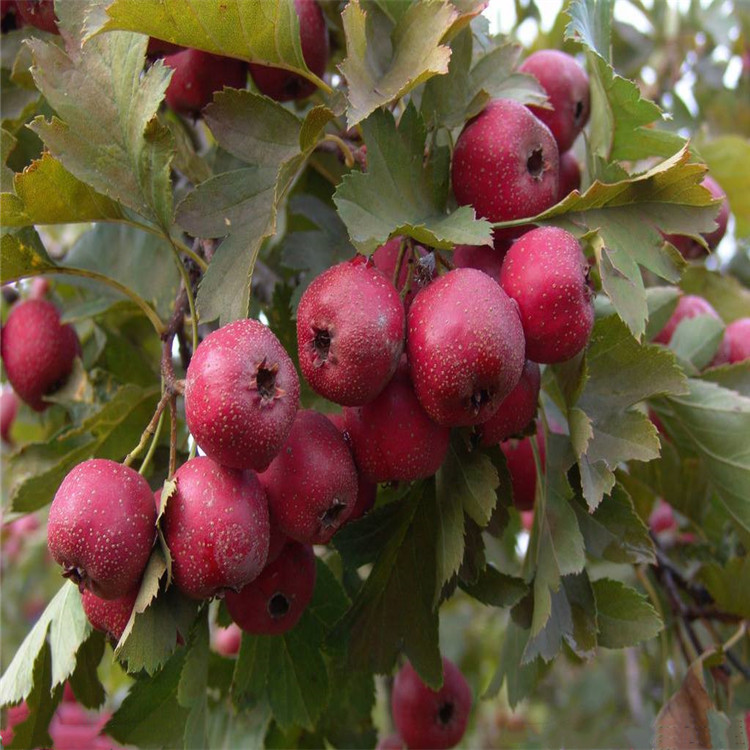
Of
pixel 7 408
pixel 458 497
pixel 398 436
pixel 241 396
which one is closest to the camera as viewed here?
pixel 241 396

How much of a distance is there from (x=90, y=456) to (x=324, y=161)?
59 cm

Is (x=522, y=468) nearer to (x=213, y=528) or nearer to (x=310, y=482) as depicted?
(x=310, y=482)

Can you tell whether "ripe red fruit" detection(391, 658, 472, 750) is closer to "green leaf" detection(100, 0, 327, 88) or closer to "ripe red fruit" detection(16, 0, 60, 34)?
"green leaf" detection(100, 0, 327, 88)

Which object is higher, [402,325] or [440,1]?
[440,1]

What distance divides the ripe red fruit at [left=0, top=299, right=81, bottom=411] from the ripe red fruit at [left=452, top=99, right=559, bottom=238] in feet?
2.37

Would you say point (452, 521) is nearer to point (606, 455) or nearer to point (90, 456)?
point (606, 455)

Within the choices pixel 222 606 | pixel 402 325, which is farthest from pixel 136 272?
pixel 402 325

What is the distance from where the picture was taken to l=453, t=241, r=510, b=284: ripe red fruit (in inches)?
40.7

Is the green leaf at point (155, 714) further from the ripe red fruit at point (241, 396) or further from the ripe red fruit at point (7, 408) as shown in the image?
the ripe red fruit at point (7, 408)

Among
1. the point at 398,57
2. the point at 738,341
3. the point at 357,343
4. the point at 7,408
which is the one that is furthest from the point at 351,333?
the point at 7,408

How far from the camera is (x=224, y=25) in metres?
0.95

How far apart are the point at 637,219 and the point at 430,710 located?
3.16 ft

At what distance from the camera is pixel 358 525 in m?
1.16

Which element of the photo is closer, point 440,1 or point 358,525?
point 440,1
